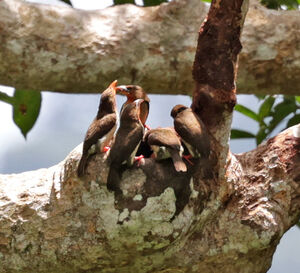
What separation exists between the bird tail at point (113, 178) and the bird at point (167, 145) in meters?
0.34

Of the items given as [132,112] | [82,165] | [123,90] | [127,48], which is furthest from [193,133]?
[123,90]

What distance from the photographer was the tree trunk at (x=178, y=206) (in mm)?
5207

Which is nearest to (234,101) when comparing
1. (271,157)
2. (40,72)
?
(271,157)

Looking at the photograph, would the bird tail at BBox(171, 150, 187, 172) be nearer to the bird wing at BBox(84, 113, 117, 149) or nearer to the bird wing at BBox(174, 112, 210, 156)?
the bird wing at BBox(174, 112, 210, 156)

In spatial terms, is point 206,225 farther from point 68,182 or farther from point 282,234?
point 68,182

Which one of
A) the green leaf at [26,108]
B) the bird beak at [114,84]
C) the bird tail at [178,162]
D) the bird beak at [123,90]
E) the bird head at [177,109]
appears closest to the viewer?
the bird tail at [178,162]

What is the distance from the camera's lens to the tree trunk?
205 inches

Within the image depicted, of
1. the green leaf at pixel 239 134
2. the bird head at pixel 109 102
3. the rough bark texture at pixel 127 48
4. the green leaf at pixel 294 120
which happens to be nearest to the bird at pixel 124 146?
the bird head at pixel 109 102

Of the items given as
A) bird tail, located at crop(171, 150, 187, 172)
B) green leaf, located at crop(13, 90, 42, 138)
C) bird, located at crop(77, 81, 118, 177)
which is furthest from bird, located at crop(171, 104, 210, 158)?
green leaf, located at crop(13, 90, 42, 138)

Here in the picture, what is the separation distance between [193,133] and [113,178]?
0.60 metres

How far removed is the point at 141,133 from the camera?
18.2 ft

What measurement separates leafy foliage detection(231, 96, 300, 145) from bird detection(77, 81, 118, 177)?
5.01 ft

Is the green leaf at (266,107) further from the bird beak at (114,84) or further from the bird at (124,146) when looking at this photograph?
the bird at (124,146)

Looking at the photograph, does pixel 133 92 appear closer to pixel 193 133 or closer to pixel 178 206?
pixel 193 133
